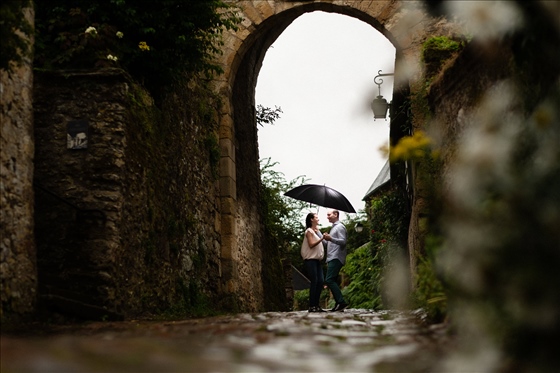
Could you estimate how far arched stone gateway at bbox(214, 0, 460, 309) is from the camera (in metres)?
10.6

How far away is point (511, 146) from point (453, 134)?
11.6 feet

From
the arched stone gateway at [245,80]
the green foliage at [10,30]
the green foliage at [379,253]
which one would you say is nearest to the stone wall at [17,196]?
the green foliage at [10,30]

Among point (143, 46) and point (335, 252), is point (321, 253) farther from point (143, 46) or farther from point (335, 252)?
point (143, 46)

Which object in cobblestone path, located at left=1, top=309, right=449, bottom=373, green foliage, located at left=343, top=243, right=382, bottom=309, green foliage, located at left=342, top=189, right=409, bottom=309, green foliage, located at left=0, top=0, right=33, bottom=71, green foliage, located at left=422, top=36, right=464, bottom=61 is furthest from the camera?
green foliage, located at left=343, top=243, right=382, bottom=309

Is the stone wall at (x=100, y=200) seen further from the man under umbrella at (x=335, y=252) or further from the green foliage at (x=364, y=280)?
the green foliage at (x=364, y=280)

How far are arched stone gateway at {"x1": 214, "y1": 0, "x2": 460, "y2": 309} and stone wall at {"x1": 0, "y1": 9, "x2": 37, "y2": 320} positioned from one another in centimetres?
463

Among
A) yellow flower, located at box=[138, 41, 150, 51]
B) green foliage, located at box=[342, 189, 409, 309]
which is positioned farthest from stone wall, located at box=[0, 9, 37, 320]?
green foliage, located at box=[342, 189, 409, 309]

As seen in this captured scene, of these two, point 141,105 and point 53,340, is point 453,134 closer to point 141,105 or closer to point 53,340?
point 141,105

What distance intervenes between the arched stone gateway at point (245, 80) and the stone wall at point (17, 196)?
463 cm

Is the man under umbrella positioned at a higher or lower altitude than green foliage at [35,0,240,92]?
lower

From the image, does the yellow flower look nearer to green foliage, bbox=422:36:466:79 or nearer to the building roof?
green foliage, bbox=422:36:466:79

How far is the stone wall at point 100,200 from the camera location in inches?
256

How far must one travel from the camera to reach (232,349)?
3.74 m

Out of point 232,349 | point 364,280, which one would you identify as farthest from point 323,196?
point 232,349
